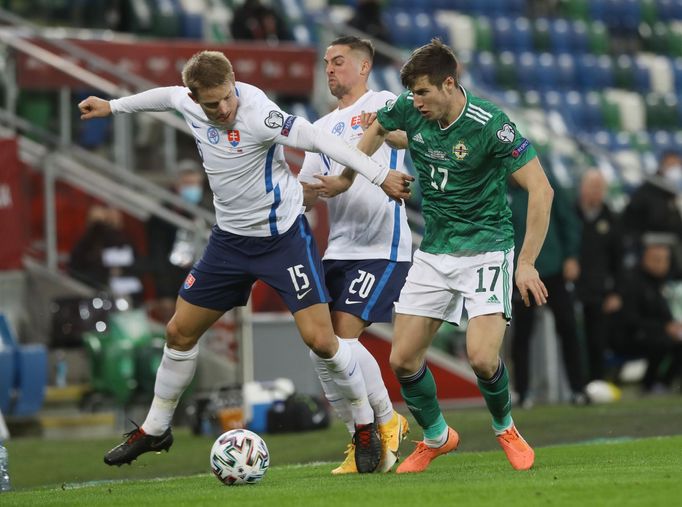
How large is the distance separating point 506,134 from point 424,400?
55.8 inches

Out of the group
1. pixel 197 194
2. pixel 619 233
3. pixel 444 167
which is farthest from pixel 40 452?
pixel 619 233

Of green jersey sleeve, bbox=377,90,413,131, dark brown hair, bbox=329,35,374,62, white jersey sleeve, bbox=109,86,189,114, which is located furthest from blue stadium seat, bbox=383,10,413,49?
green jersey sleeve, bbox=377,90,413,131

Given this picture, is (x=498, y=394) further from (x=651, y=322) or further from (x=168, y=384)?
(x=651, y=322)

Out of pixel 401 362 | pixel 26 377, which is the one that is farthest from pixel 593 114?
Answer: pixel 401 362

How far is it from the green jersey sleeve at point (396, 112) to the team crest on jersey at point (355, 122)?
56 centimetres

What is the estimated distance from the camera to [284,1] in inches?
750

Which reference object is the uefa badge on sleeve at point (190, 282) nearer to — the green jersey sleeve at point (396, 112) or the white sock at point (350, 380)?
the white sock at point (350, 380)

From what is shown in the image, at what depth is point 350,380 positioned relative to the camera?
24.4ft

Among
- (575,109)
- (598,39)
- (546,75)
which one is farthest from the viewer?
(598,39)

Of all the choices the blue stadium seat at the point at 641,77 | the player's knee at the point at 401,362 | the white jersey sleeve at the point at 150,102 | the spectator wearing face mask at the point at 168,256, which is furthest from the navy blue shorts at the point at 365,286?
the blue stadium seat at the point at 641,77

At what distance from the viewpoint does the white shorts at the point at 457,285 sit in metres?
7.01

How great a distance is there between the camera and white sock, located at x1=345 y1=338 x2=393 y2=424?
305 inches

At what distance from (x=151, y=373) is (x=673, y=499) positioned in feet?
22.8

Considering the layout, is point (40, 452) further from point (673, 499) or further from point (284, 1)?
point (284, 1)
